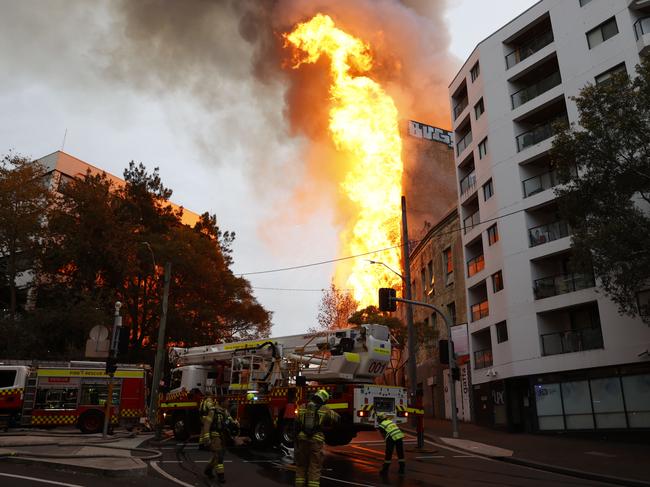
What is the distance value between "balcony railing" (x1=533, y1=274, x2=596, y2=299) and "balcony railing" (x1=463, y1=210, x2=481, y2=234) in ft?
22.8

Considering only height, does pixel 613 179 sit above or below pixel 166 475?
above

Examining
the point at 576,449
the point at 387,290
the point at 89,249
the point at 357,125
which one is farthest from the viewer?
Answer: the point at 357,125

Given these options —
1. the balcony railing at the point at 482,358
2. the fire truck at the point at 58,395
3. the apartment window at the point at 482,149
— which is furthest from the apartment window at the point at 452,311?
the fire truck at the point at 58,395

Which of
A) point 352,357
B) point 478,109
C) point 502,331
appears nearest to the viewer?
point 352,357

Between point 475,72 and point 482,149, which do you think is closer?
point 482,149

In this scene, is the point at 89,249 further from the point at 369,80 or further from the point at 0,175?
the point at 369,80

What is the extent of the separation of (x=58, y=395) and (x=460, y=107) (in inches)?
1190

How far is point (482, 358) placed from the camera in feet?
99.7

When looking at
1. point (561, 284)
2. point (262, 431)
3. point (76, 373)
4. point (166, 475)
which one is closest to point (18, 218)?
point (76, 373)

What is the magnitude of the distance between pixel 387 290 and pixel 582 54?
16520 mm

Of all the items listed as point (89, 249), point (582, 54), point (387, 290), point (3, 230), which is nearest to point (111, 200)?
point (89, 249)

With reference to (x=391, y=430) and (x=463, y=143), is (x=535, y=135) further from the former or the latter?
(x=391, y=430)

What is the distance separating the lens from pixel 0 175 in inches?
1394

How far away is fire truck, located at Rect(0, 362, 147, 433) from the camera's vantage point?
71.7ft
